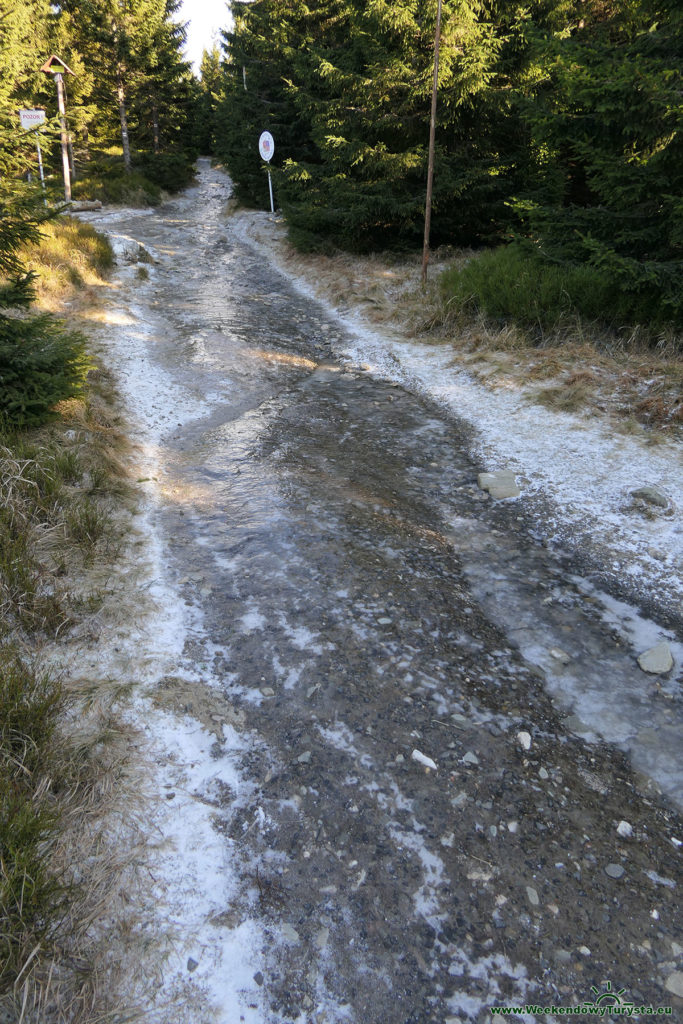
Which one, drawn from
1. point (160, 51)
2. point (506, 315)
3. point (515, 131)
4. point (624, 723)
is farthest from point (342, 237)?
point (160, 51)

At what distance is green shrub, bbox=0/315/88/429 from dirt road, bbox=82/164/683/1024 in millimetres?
1224

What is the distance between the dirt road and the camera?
2328 millimetres

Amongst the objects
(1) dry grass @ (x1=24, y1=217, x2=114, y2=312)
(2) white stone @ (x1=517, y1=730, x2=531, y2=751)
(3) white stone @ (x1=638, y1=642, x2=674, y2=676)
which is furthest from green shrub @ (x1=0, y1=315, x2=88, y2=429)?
(3) white stone @ (x1=638, y1=642, x2=674, y2=676)

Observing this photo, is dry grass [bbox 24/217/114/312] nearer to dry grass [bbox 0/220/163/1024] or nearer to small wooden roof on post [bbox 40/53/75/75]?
dry grass [bbox 0/220/163/1024]

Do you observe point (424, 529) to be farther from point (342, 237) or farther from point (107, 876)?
point (342, 237)

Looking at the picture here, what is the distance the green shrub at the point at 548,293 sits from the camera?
27.2 ft

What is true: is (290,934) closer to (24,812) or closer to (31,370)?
(24,812)

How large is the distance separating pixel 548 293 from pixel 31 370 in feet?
23.8

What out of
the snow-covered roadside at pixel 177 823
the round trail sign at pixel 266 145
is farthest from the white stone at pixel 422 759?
the round trail sign at pixel 266 145

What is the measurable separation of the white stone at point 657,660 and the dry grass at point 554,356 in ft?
10.3

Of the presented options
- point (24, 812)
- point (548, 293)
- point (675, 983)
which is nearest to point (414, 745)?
point (675, 983)

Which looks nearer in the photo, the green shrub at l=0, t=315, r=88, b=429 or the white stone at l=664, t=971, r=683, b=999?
the white stone at l=664, t=971, r=683, b=999

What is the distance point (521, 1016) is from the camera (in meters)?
2.17

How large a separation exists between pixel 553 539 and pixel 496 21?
12.9 metres
